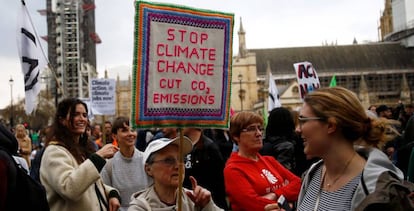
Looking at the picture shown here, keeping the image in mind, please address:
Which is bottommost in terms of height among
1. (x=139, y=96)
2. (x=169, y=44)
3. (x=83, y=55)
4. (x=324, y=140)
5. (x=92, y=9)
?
A: (x=324, y=140)

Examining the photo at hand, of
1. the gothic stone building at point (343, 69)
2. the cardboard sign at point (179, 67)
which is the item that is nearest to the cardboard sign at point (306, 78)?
the cardboard sign at point (179, 67)

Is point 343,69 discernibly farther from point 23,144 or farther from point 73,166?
point 73,166

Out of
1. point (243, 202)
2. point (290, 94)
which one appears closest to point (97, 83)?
point (243, 202)

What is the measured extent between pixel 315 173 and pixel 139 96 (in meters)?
1.18

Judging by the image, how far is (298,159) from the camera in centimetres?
635

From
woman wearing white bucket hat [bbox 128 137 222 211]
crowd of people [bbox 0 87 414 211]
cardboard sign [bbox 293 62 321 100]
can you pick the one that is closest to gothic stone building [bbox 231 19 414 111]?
cardboard sign [bbox 293 62 321 100]

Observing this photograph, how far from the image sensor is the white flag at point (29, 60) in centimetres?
842

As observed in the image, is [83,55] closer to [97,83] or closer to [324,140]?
[97,83]

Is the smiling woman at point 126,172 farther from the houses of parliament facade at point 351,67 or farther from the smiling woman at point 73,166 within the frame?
the houses of parliament facade at point 351,67

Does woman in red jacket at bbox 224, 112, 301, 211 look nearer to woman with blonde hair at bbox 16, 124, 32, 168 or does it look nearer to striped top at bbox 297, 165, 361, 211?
striped top at bbox 297, 165, 361, 211

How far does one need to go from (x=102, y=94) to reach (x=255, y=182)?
10678 mm

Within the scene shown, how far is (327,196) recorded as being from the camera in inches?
113

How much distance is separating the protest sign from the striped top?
11577 millimetres

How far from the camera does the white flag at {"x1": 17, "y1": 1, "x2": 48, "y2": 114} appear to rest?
842cm
